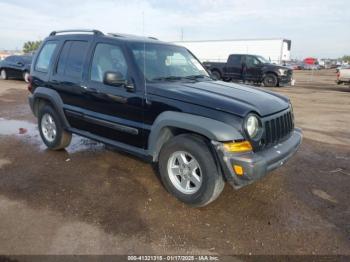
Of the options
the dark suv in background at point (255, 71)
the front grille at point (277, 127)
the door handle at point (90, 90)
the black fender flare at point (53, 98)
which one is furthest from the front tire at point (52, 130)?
the dark suv in background at point (255, 71)

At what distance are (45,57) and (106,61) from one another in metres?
1.80

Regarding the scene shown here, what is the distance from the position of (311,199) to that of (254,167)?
129cm

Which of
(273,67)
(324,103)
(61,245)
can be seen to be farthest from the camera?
(273,67)

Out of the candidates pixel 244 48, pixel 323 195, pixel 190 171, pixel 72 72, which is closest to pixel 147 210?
pixel 190 171

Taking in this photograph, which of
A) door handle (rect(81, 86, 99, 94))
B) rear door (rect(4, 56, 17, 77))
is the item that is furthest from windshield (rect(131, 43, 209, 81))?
rear door (rect(4, 56, 17, 77))

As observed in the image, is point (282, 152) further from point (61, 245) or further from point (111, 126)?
point (61, 245)

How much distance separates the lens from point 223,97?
11.9ft

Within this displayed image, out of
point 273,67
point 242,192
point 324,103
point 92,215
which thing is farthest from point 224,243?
point 273,67

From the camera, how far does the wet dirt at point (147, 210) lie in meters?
3.05

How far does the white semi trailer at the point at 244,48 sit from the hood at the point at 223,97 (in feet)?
75.6

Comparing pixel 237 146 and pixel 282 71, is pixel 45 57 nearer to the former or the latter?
pixel 237 146

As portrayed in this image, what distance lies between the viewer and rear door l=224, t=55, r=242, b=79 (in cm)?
1911

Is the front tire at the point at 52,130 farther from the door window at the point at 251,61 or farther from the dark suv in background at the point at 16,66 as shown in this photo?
the door window at the point at 251,61

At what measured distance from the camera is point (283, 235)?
10.6ft
